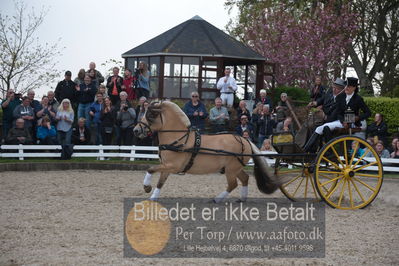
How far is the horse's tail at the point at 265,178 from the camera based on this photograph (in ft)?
36.0

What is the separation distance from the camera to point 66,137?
1848 cm

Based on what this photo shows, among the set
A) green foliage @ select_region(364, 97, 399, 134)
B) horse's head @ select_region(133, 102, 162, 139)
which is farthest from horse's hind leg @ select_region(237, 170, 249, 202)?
green foliage @ select_region(364, 97, 399, 134)

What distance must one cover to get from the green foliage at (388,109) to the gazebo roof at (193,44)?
6.36 metres

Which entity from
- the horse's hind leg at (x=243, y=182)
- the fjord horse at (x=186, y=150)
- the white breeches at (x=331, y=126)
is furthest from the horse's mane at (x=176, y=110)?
the white breeches at (x=331, y=126)

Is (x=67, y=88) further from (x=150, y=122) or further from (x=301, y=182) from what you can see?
(x=301, y=182)

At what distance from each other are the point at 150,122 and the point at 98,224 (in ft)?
7.89

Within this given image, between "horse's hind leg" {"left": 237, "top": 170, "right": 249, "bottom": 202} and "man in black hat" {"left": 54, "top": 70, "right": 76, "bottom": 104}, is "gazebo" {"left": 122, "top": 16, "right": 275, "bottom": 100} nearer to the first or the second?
"man in black hat" {"left": 54, "top": 70, "right": 76, "bottom": 104}

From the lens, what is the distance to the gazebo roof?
26031 millimetres

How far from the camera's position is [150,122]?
10.8 meters

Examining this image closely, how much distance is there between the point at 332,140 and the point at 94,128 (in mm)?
10423

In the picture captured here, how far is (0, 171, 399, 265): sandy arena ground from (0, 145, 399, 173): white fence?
3.24 m

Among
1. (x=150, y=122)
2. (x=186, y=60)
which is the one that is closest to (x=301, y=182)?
(x=150, y=122)

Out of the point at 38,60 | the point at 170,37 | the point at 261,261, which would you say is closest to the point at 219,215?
the point at 261,261

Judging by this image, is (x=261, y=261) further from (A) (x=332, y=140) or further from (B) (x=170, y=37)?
(B) (x=170, y=37)
